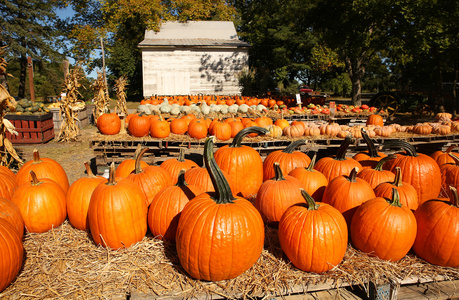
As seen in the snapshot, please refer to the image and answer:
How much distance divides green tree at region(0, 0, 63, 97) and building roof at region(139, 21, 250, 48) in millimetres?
10144

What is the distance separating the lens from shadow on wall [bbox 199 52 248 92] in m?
22.2

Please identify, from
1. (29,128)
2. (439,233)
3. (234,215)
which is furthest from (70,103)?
(439,233)

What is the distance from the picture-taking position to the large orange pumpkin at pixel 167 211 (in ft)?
8.52

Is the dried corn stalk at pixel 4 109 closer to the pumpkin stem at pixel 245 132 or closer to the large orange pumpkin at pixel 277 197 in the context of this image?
the pumpkin stem at pixel 245 132

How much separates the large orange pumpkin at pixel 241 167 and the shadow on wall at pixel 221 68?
63.2 ft

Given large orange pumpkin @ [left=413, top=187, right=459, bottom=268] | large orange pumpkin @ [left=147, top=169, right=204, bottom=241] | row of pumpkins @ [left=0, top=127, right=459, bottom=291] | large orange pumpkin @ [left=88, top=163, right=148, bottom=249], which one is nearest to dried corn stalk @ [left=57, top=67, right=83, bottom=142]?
row of pumpkins @ [left=0, top=127, right=459, bottom=291]

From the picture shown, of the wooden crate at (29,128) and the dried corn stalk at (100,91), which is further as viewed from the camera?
the dried corn stalk at (100,91)

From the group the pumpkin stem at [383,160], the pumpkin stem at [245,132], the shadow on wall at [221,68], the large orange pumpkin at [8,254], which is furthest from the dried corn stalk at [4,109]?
the shadow on wall at [221,68]

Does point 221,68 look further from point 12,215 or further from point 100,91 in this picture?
point 12,215

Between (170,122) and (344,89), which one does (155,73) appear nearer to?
(170,122)

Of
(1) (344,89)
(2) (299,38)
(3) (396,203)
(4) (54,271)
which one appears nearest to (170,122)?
(4) (54,271)

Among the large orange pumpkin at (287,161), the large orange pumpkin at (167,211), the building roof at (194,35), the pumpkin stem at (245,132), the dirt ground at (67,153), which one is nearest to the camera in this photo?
the large orange pumpkin at (167,211)

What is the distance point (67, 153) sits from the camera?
8.81m

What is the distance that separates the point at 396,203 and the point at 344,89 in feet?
121
